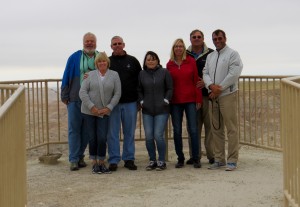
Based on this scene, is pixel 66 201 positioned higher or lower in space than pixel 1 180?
lower

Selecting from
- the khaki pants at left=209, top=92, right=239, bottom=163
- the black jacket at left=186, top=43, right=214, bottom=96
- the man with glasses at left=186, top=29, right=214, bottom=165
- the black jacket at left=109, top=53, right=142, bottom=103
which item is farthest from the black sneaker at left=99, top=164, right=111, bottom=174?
the black jacket at left=186, top=43, right=214, bottom=96

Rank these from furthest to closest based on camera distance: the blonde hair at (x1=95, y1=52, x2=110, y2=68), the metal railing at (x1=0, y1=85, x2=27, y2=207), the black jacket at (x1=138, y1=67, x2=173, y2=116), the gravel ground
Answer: the black jacket at (x1=138, y1=67, x2=173, y2=116), the blonde hair at (x1=95, y1=52, x2=110, y2=68), the gravel ground, the metal railing at (x1=0, y1=85, x2=27, y2=207)

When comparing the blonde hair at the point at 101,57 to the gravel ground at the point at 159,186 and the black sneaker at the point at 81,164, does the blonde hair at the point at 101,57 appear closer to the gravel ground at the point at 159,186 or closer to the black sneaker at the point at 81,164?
the gravel ground at the point at 159,186

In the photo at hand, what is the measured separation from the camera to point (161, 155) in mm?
8055

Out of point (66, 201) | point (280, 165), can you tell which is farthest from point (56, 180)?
point (280, 165)

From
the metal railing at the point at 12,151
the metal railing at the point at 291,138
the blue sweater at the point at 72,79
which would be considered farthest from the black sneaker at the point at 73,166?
the metal railing at the point at 291,138

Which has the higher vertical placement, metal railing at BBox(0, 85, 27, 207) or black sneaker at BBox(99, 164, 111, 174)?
metal railing at BBox(0, 85, 27, 207)

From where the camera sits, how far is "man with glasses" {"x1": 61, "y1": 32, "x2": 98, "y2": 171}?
800 cm

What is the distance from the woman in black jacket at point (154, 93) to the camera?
25.5 feet

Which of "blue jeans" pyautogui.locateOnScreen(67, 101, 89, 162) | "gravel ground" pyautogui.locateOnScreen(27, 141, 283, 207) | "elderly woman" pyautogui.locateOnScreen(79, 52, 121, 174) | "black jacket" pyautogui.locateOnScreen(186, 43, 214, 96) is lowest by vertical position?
"gravel ground" pyautogui.locateOnScreen(27, 141, 283, 207)

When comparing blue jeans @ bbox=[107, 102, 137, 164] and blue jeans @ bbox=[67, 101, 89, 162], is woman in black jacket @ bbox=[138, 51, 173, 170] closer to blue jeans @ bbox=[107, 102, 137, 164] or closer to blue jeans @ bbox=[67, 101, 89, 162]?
blue jeans @ bbox=[107, 102, 137, 164]

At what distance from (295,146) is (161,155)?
3287mm

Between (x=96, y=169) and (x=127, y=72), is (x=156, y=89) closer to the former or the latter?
(x=127, y=72)

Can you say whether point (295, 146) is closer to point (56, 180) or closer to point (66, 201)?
point (66, 201)
